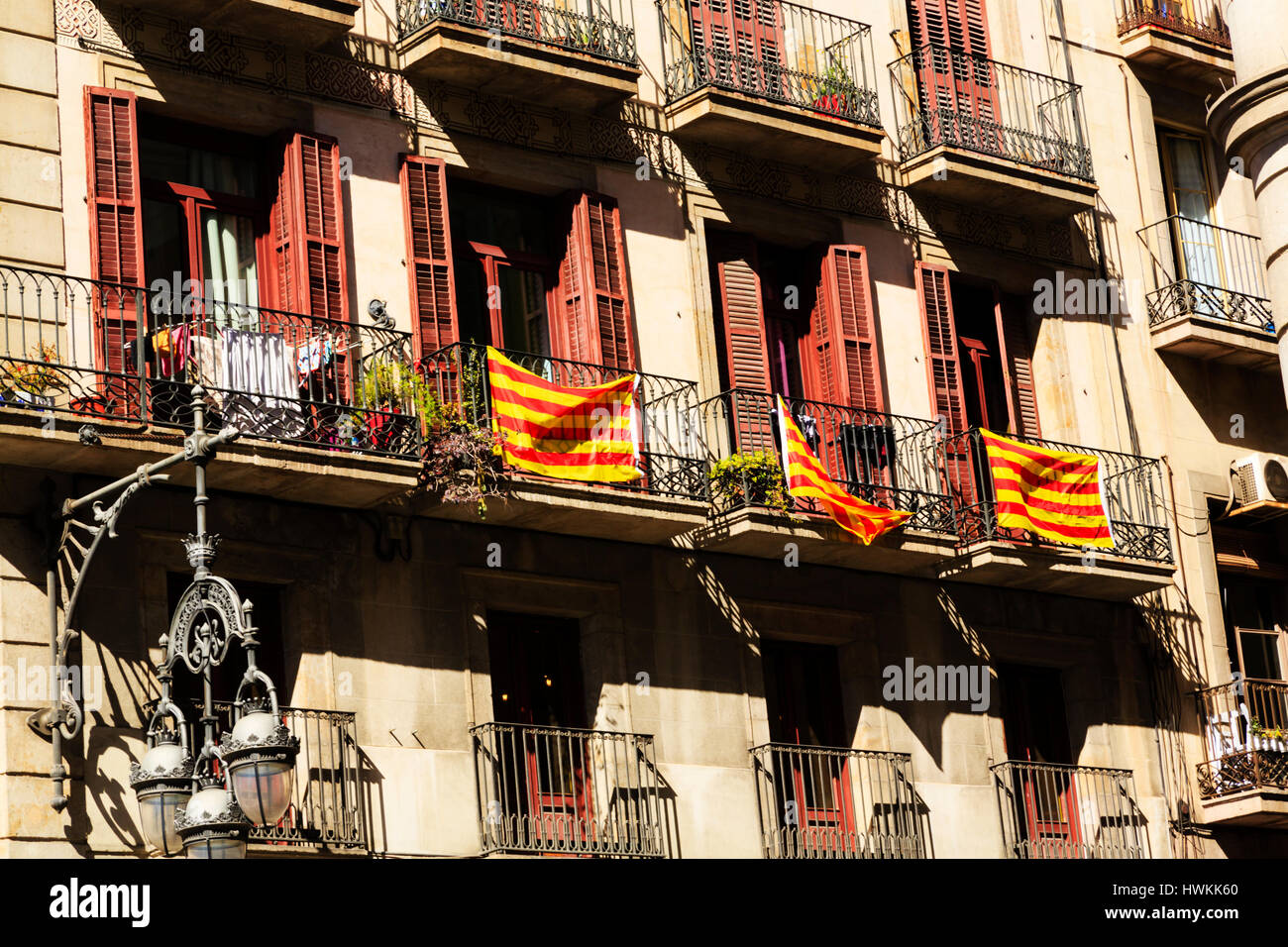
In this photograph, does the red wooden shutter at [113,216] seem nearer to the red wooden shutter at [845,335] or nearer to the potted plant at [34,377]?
the potted plant at [34,377]

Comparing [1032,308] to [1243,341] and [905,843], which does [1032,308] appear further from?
[905,843]

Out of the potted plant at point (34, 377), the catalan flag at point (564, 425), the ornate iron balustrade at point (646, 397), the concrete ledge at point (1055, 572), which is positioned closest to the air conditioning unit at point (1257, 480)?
the concrete ledge at point (1055, 572)

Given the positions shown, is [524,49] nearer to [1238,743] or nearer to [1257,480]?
[1257,480]

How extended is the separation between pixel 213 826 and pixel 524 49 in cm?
936

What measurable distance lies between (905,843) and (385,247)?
7332mm

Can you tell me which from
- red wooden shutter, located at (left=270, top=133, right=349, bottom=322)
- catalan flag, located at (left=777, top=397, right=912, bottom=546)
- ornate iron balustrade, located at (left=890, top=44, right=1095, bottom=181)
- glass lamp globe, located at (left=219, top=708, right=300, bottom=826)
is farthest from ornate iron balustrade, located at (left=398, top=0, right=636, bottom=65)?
glass lamp globe, located at (left=219, top=708, right=300, bottom=826)

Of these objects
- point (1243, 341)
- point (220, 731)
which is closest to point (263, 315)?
point (220, 731)

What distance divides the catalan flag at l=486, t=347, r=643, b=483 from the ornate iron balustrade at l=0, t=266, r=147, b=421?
10.4ft

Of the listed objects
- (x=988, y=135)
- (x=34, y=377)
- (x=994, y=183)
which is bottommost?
(x=34, y=377)

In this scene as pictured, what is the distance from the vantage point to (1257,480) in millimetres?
25328

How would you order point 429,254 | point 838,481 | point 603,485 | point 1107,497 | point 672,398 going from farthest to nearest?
point 1107,497
point 838,481
point 672,398
point 429,254
point 603,485

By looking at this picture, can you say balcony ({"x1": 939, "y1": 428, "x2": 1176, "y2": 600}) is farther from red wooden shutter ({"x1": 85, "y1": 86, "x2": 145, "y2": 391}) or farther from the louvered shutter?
red wooden shutter ({"x1": 85, "y1": 86, "x2": 145, "y2": 391})

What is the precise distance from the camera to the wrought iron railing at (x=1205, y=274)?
2592 centimetres

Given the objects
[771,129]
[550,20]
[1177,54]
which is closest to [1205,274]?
[1177,54]
